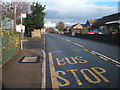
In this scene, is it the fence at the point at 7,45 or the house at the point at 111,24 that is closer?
the fence at the point at 7,45

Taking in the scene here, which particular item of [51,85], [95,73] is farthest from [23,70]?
[95,73]

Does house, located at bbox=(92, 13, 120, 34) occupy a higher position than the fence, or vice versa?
house, located at bbox=(92, 13, 120, 34)

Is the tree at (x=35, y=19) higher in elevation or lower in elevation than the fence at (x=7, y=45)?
higher

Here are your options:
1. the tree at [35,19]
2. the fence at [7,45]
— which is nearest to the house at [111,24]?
the tree at [35,19]

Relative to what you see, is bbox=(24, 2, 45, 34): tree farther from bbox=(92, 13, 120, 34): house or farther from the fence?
the fence

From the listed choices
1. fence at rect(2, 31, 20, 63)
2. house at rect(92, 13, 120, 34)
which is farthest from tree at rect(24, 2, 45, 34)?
fence at rect(2, 31, 20, 63)

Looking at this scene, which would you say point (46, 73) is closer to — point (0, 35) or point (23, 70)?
point (23, 70)

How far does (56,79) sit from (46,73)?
0.93m

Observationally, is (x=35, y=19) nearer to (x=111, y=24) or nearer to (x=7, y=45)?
(x=111, y=24)

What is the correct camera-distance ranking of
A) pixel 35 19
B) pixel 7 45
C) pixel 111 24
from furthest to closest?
pixel 111 24 < pixel 35 19 < pixel 7 45

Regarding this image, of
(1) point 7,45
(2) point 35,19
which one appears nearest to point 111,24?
(2) point 35,19

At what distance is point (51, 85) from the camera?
16.7 ft

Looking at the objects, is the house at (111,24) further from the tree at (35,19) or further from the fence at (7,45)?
the fence at (7,45)

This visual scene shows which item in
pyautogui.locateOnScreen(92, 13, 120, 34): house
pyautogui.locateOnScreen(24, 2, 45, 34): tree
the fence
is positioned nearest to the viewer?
the fence
